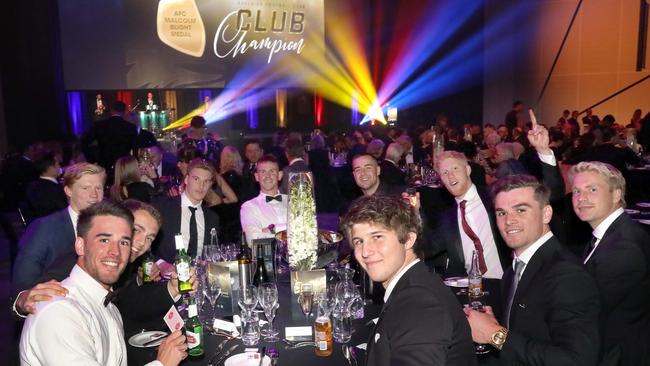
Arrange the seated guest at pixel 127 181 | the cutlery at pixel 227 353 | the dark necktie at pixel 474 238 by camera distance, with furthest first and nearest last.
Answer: the seated guest at pixel 127 181 < the dark necktie at pixel 474 238 < the cutlery at pixel 227 353

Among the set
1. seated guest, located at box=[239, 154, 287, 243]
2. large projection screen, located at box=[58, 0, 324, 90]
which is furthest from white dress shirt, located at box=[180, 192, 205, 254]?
large projection screen, located at box=[58, 0, 324, 90]

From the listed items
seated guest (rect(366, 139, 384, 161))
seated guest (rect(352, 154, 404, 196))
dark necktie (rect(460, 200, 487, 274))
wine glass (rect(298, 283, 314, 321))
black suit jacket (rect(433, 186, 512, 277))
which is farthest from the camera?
seated guest (rect(366, 139, 384, 161))

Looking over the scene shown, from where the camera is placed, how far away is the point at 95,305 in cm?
206

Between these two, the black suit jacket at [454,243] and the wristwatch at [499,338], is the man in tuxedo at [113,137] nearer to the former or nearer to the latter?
the black suit jacket at [454,243]

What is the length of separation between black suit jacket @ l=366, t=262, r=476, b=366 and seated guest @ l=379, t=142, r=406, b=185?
500 cm

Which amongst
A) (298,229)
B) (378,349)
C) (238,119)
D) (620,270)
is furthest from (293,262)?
(238,119)

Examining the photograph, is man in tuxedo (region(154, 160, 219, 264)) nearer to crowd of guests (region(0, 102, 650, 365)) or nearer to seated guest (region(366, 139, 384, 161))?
crowd of guests (region(0, 102, 650, 365))

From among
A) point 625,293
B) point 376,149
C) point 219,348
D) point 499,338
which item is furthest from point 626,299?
point 376,149

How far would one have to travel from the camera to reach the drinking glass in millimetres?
2322

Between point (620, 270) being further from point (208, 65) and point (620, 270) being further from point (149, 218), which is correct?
point (208, 65)

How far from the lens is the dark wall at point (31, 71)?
9312 mm

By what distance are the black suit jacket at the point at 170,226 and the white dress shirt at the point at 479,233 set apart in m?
2.00

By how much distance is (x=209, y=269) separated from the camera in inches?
111

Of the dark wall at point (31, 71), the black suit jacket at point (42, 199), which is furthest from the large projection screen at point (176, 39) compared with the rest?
the black suit jacket at point (42, 199)
